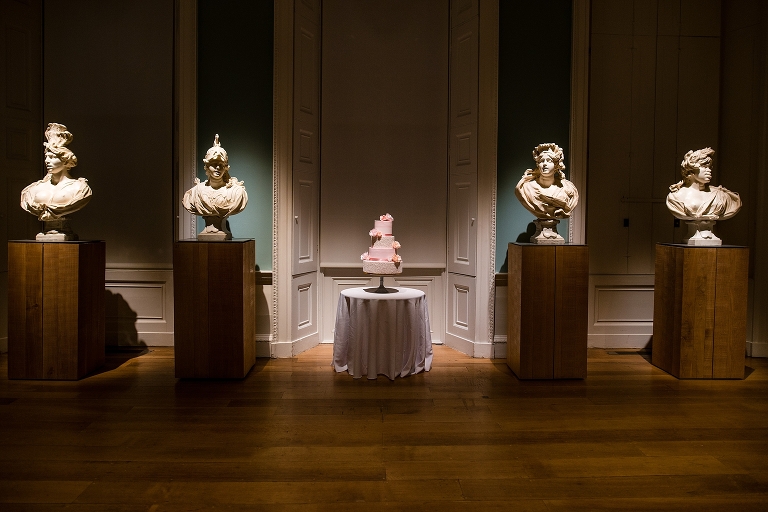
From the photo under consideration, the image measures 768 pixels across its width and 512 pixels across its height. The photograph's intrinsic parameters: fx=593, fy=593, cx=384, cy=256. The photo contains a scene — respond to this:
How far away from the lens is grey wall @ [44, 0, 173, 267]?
5250 mm

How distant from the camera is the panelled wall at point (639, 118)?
5.36 meters

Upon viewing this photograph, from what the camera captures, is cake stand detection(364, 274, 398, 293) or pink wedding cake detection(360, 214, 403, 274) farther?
cake stand detection(364, 274, 398, 293)

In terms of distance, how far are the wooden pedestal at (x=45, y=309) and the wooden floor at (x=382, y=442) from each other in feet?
0.53

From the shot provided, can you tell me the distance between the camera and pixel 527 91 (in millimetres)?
5145

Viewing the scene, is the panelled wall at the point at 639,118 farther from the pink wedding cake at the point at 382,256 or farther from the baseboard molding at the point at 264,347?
the baseboard molding at the point at 264,347

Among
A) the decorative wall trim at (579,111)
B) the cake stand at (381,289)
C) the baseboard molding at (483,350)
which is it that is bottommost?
the baseboard molding at (483,350)

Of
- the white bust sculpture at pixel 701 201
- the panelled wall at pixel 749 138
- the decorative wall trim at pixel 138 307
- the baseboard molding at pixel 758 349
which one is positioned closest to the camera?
the white bust sculpture at pixel 701 201

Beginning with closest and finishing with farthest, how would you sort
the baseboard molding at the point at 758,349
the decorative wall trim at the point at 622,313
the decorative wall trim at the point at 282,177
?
the decorative wall trim at the point at 282,177 → the baseboard molding at the point at 758,349 → the decorative wall trim at the point at 622,313

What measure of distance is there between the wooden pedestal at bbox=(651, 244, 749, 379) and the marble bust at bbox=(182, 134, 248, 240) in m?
3.42

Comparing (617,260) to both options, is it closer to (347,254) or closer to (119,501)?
(347,254)

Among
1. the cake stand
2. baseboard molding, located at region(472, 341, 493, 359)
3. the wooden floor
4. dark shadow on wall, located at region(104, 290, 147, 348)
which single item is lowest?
the wooden floor

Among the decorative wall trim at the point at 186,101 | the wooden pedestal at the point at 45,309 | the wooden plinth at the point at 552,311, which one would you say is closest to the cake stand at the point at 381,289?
the wooden plinth at the point at 552,311

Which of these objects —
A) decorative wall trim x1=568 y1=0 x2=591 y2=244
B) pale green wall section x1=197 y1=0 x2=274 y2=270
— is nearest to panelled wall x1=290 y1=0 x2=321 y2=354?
pale green wall section x1=197 y1=0 x2=274 y2=270

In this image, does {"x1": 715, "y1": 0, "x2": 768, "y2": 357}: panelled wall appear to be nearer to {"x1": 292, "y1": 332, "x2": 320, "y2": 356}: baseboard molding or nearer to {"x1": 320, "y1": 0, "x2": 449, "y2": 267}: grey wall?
{"x1": 320, "y1": 0, "x2": 449, "y2": 267}: grey wall
